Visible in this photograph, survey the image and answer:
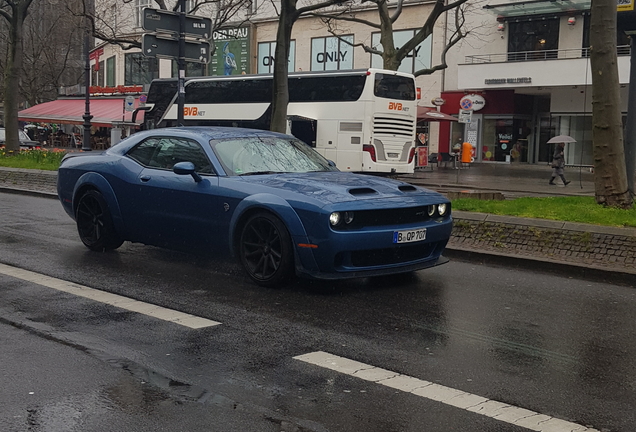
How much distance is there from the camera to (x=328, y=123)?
26734mm

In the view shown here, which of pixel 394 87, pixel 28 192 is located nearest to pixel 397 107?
pixel 394 87

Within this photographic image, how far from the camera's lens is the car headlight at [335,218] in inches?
276

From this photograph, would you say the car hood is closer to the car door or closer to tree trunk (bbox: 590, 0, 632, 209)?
the car door

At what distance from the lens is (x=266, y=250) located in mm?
7547

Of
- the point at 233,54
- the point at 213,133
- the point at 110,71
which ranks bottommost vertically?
the point at 213,133

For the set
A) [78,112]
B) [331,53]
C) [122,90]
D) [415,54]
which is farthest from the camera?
[122,90]

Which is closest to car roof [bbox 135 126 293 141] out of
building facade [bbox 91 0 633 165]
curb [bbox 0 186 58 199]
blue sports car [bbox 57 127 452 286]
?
blue sports car [bbox 57 127 452 286]

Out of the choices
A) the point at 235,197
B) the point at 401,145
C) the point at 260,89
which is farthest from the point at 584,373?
the point at 260,89

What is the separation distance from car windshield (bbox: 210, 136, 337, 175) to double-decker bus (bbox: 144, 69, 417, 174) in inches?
673

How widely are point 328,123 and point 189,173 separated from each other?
18991 mm

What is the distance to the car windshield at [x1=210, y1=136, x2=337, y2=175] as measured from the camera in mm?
8188

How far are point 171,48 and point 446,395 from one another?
12110mm

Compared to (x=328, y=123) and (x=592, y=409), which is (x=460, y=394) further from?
(x=328, y=123)

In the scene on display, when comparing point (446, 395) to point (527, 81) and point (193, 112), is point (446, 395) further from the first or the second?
point (527, 81)
